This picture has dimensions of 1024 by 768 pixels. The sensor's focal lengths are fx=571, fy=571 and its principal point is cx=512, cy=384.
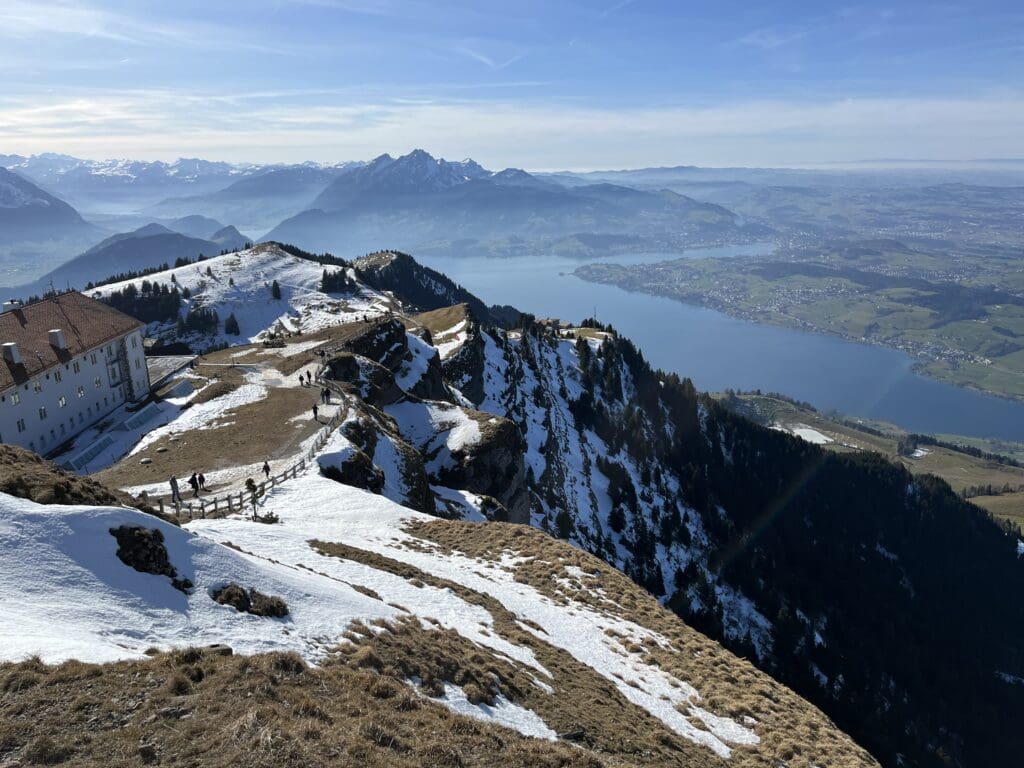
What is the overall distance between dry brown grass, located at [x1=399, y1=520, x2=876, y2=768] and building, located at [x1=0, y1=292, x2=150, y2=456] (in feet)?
111

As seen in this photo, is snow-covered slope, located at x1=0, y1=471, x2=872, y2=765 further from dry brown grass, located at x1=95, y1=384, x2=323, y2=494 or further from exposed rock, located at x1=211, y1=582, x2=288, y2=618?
dry brown grass, located at x1=95, y1=384, x2=323, y2=494

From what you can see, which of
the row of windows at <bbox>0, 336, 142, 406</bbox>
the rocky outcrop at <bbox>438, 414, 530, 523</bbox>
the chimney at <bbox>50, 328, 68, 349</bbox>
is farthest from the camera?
the rocky outcrop at <bbox>438, 414, 530, 523</bbox>

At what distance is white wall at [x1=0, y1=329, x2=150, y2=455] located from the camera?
43.3 meters

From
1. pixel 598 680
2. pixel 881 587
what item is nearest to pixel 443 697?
pixel 598 680

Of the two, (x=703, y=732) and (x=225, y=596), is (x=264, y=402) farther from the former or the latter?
(x=703, y=732)

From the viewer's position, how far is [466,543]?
32969mm

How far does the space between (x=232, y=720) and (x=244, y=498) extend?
24.5 m

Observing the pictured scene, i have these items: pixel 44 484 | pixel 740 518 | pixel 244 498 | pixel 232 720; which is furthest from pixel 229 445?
pixel 740 518

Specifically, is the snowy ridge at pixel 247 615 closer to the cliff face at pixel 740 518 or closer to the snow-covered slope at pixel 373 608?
the snow-covered slope at pixel 373 608

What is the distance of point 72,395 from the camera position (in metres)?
49.6

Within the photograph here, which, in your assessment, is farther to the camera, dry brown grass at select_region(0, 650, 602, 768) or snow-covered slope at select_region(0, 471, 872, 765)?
snow-covered slope at select_region(0, 471, 872, 765)

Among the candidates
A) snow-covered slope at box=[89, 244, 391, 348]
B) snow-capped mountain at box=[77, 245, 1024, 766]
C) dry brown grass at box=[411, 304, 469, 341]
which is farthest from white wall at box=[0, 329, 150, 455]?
snow-covered slope at box=[89, 244, 391, 348]

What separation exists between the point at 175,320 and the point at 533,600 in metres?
116

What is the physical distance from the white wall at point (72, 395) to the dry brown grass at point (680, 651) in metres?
33.5
